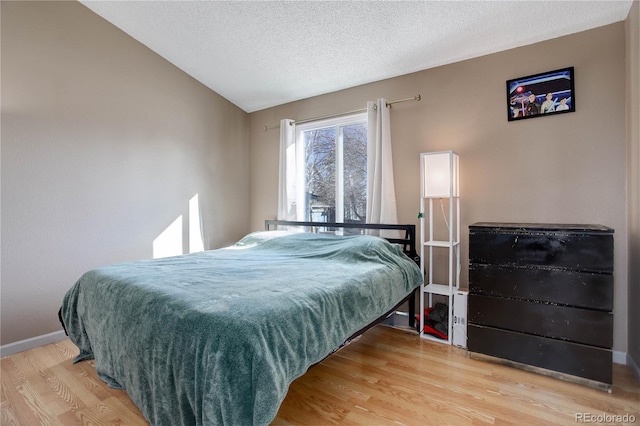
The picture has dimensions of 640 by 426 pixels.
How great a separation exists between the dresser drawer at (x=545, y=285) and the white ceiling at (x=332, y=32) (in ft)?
5.80

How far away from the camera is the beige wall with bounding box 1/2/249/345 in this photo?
2486 millimetres

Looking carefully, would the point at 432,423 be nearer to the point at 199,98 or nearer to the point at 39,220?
the point at 39,220

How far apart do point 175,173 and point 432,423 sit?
3306mm

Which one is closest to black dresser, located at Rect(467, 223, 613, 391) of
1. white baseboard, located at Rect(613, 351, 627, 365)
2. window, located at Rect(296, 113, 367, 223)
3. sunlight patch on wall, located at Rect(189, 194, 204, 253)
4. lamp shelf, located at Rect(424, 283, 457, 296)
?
lamp shelf, located at Rect(424, 283, 457, 296)

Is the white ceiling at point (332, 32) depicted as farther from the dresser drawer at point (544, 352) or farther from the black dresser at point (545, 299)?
the dresser drawer at point (544, 352)

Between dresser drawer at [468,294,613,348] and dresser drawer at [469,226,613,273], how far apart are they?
0.27m

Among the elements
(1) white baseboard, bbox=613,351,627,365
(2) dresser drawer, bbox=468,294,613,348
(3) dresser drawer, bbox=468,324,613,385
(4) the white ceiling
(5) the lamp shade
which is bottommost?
(1) white baseboard, bbox=613,351,627,365

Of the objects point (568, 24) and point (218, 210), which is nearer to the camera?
point (568, 24)

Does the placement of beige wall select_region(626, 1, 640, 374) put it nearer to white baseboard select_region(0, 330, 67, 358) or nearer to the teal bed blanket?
the teal bed blanket

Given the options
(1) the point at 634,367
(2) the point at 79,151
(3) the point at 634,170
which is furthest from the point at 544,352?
(2) the point at 79,151

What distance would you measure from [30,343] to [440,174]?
12.0ft

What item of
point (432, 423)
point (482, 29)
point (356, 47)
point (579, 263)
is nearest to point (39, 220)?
point (356, 47)

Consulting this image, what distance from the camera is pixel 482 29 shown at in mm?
2393

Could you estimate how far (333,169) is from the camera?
12.0ft
